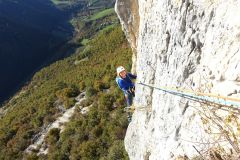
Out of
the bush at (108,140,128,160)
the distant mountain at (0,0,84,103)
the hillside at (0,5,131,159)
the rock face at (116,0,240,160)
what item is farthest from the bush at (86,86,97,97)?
the distant mountain at (0,0,84,103)

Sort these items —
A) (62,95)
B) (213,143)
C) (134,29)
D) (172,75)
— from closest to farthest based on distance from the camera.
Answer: (213,143), (172,75), (134,29), (62,95)

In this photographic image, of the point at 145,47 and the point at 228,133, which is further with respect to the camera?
the point at 145,47

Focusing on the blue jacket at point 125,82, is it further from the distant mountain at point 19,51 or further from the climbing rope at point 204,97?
the distant mountain at point 19,51

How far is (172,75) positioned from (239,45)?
287cm

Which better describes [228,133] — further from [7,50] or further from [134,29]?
[7,50]

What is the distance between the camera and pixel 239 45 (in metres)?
5.04

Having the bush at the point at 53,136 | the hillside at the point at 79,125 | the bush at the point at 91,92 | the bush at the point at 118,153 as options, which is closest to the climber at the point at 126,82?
the bush at the point at 118,153

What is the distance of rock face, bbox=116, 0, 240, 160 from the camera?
17.7ft

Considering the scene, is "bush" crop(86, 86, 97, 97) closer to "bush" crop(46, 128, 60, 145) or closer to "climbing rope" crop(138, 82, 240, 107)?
"bush" crop(46, 128, 60, 145)

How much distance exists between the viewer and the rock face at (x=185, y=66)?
539 centimetres

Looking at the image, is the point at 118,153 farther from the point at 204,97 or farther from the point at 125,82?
the point at 204,97

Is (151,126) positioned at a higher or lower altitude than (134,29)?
lower

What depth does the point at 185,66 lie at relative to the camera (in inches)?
276

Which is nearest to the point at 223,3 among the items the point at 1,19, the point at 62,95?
the point at 62,95
